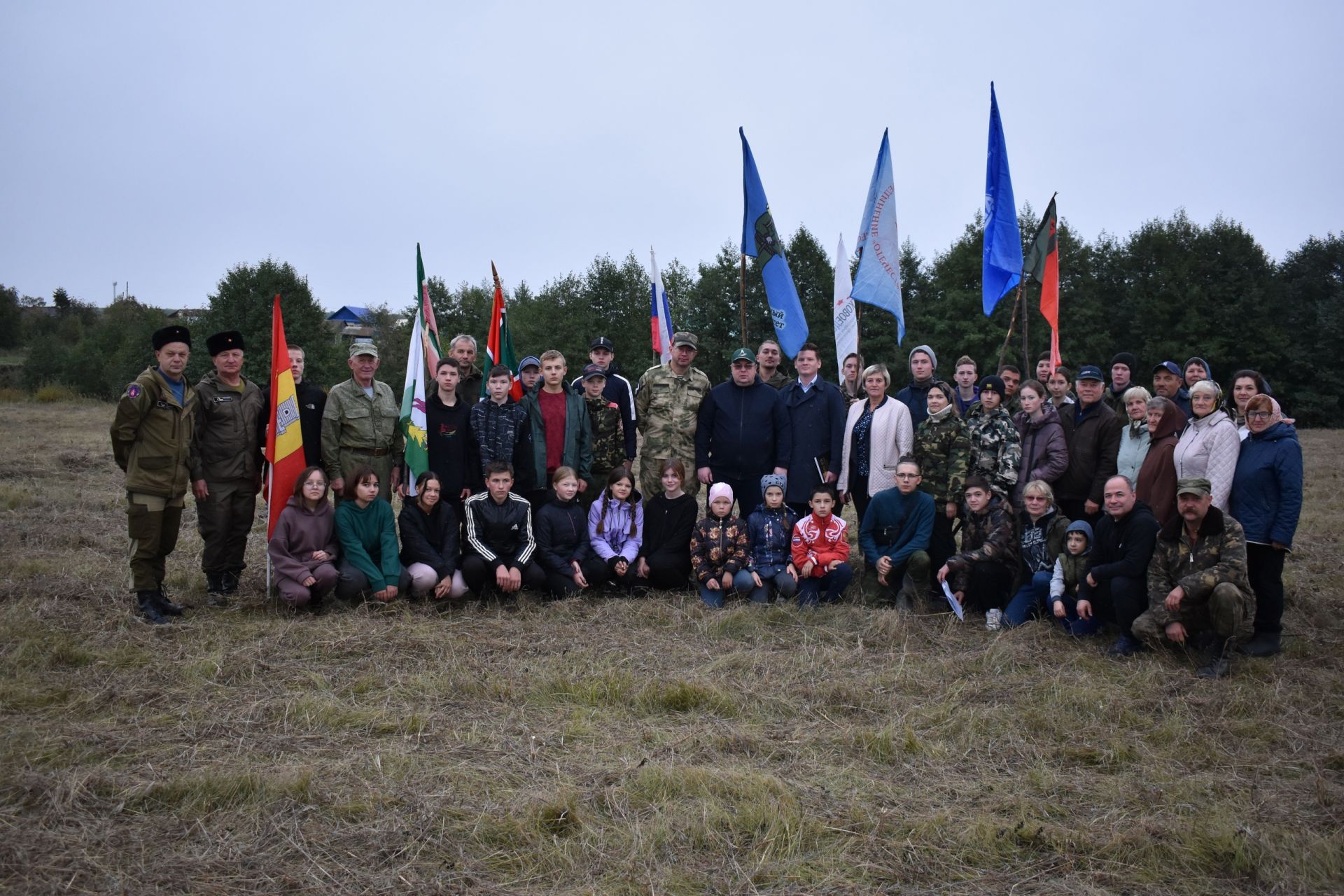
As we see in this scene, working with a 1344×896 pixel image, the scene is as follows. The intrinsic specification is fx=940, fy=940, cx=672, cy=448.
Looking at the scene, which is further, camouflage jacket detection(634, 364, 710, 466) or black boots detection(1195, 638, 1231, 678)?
camouflage jacket detection(634, 364, 710, 466)

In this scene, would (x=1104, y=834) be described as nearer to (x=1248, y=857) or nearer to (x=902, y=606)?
(x=1248, y=857)

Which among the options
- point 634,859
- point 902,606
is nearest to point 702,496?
point 902,606

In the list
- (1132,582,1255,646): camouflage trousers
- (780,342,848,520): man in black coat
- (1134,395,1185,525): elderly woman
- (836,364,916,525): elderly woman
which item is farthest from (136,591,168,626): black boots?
(1134,395,1185,525): elderly woman

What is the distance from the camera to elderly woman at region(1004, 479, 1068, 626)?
681 centimetres

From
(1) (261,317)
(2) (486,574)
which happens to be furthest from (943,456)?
(1) (261,317)

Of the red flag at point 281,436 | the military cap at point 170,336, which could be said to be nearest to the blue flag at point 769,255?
the red flag at point 281,436

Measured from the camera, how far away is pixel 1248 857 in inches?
138

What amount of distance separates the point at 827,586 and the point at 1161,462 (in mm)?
2590

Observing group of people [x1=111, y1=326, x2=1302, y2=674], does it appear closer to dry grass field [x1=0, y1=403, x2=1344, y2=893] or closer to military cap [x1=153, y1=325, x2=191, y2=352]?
military cap [x1=153, y1=325, x2=191, y2=352]

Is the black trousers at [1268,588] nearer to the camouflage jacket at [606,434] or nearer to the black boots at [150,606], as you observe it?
the camouflage jacket at [606,434]

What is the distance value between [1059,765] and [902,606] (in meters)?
2.83

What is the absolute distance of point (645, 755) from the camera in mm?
4465

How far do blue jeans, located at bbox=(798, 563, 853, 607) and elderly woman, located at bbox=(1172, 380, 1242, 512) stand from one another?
2464mm

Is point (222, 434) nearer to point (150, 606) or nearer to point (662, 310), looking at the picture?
point (150, 606)
